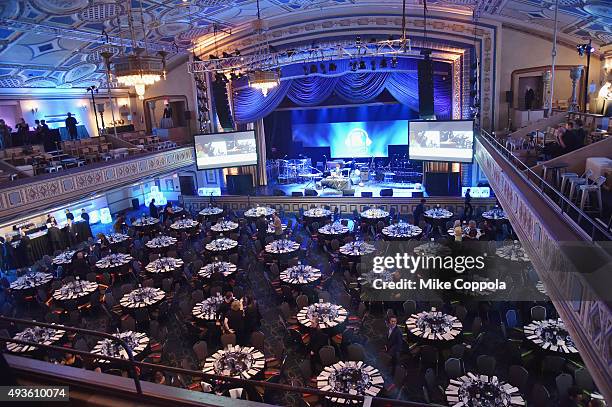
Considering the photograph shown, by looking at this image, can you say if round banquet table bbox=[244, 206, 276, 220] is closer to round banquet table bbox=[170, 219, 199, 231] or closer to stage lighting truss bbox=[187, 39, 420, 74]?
round banquet table bbox=[170, 219, 199, 231]

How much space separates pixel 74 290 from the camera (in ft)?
35.8

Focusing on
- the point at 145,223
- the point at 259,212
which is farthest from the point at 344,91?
the point at 145,223

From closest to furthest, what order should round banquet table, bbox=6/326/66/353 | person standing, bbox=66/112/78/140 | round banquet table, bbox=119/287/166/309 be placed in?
round banquet table, bbox=6/326/66/353 < round banquet table, bbox=119/287/166/309 < person standing, bbox=66/112/78/140

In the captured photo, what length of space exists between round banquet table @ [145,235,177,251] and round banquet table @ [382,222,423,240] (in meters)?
7.07

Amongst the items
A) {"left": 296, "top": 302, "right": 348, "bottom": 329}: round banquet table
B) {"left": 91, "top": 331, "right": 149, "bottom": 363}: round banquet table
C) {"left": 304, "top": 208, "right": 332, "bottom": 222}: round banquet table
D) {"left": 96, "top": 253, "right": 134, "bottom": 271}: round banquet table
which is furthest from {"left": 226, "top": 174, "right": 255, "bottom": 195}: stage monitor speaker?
{"left": 91, "top": 331, "right": 149, "bottom": 363}: round banquet table

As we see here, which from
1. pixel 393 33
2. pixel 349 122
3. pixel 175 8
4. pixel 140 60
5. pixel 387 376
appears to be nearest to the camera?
pixel 140 60

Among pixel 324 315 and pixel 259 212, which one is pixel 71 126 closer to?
pixel 259 212

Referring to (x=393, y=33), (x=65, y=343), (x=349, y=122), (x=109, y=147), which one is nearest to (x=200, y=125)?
(x=109, y=147)

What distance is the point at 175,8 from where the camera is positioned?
13688 mm

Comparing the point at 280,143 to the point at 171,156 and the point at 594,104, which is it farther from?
the point at 594,104

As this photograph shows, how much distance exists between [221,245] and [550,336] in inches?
366

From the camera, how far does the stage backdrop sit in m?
18.2

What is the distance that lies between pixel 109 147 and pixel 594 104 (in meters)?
18.4

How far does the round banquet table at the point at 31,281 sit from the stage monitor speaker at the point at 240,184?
32.5 feet
